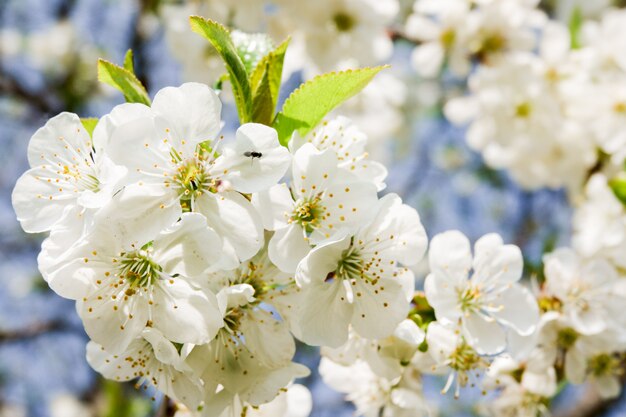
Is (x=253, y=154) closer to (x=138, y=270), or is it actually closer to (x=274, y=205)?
(x=274, y=205)

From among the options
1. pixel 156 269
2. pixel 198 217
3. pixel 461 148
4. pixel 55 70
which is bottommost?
pixel 461 148

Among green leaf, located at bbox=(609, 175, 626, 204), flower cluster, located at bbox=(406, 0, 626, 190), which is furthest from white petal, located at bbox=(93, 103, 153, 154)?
flower cluster, located at bbox=(406, 0, 626, 190)

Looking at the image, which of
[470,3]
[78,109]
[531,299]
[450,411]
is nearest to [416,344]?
[531,299]

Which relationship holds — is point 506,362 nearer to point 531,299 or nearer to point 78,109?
point 531,299

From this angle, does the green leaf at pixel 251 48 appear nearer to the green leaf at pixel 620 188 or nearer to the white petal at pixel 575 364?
the white petal at pixel 575 364

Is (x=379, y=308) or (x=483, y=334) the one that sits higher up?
(x=379, y=308)

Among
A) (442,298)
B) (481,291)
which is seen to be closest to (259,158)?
(442,298)

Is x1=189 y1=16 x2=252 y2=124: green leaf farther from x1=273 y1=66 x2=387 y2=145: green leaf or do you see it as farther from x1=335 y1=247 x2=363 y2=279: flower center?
x1=335 y1=247 x2=363 y2=279: flower center
